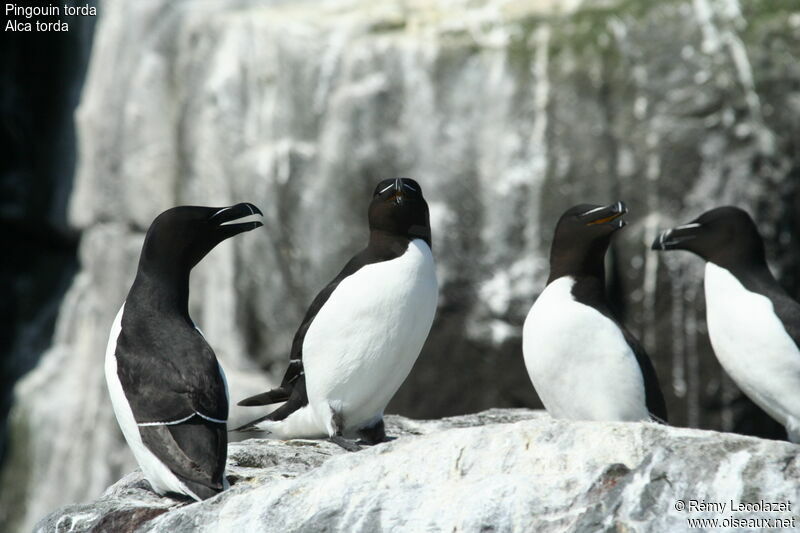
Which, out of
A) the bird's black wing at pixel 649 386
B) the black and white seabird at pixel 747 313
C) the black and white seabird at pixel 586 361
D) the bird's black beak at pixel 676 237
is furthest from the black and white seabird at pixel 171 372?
the black and white seabird at pixel 747 313

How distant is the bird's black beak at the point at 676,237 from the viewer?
15.9 feet

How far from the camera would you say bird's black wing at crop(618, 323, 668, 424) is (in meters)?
4.28

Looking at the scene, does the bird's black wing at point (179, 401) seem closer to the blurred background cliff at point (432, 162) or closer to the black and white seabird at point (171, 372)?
the black and white seabird at point (171, 372)

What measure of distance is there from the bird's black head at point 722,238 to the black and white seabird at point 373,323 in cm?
117

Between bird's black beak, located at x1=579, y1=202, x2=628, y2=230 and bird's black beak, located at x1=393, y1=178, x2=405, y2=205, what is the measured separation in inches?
30.5

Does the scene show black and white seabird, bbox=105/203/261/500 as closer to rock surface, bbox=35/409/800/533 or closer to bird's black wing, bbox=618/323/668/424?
rock surface, bbox=35/409/800/533

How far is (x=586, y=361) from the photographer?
13.8 ft

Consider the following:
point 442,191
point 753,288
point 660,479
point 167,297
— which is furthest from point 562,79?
point 660,479

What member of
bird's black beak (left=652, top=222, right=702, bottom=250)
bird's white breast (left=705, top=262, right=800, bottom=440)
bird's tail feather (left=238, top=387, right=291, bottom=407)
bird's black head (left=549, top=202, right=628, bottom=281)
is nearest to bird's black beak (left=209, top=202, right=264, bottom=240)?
bird's tail feather (left=238, top=387, right=291, bottom=407)

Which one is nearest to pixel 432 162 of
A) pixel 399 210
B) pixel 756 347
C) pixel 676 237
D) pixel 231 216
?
pixel 676 237

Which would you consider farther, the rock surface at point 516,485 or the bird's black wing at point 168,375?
the bird's black wing at point 168,375

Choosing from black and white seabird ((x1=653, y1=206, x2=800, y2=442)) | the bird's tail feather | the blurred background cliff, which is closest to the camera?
black and white seabird ((x1=653, y1=206, x2=800, y2=442))

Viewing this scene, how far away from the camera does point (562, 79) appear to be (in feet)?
28.6

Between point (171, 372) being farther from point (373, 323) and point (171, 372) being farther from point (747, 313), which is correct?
point (747, 313)
